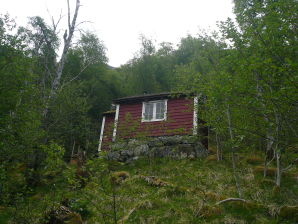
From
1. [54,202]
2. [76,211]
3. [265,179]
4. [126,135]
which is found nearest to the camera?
[54,202]

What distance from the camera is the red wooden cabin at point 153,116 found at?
50.4 feet

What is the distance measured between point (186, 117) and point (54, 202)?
10291 millimetres

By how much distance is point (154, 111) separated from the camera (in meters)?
16.8

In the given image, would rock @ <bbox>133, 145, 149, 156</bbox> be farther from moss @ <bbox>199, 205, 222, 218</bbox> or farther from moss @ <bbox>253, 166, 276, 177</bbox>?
moss @ <bbox>199, 205, 222, 218</bbox>

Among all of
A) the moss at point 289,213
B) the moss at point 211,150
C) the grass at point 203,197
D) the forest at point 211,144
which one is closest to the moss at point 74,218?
the forest at point 211,144

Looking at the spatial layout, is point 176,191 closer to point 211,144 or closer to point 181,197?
point 181,197

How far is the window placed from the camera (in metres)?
16.3

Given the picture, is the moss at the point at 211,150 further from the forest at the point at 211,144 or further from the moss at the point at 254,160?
the moss at the point at 254,160

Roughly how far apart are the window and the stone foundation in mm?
1290

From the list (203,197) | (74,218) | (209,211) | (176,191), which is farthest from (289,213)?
(74,218)

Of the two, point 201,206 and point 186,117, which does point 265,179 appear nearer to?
point 201,206

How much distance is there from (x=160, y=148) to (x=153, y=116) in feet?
7.02

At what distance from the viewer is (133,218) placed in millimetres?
7402

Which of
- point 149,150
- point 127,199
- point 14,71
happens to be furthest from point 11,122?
point 149,150
